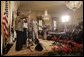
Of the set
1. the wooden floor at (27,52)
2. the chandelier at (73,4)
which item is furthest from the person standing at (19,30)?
the chandelier at (73,4)

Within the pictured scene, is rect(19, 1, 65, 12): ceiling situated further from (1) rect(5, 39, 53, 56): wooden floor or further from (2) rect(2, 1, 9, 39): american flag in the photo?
(1) rect(5, 39, 53, 56): wooden floor

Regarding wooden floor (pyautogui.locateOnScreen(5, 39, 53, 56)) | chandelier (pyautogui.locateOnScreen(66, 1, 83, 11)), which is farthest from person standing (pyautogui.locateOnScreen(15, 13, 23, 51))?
chandelier (pyautogui.locateOnScreen(66, 1, 83, 11))

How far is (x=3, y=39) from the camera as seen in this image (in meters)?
1.80

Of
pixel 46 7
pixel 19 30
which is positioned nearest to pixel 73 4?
pixel 46 7

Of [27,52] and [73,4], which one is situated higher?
[73,4]

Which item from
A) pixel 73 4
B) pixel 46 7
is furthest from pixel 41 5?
pixel 73 4

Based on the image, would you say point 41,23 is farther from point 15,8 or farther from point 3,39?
point 3,39

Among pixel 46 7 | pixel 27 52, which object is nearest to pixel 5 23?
pixel 27 52

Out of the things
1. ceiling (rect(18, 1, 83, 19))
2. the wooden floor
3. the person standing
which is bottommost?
the wooden floor

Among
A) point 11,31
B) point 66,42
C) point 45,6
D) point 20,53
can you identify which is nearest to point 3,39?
point 11,31

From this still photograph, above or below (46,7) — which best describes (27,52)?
below

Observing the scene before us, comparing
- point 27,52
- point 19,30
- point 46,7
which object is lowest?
point 27,52

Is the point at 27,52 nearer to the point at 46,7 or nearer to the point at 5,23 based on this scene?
the point at 5,23

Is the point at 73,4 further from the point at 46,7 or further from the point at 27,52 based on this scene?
the point at 27,52
